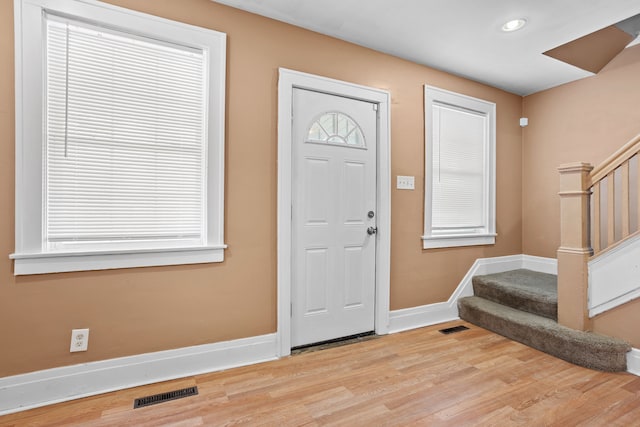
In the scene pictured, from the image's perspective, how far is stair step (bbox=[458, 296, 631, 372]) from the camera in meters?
2.27

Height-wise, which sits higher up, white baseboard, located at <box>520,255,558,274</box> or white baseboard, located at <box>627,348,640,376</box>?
white baseboard, located at <box>520,255,558,274</box>

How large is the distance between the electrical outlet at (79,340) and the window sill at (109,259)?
381mm

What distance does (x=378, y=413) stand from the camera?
1.80 meters

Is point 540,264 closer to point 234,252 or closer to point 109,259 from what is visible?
point 234,252

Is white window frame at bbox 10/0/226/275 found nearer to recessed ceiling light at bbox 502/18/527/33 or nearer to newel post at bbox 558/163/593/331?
recessed ceiling light at bbox 502/18/527/33

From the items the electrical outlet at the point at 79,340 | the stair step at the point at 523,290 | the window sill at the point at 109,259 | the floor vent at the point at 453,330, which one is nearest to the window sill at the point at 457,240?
the stair step at the point at 523,290

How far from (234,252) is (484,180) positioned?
9.68ft

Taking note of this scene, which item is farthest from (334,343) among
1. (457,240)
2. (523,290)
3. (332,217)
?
(523,290)

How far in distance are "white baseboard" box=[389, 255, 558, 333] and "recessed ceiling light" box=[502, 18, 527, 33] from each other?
2272 millimetres

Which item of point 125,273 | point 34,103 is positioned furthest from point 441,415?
point 34,103

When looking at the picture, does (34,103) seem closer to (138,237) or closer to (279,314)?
(138,237)

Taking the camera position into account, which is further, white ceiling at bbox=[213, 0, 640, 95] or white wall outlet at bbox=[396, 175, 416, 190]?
white wall outlet at bbox=[396, 175, 416, 190]

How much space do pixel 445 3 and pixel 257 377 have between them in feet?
9.57

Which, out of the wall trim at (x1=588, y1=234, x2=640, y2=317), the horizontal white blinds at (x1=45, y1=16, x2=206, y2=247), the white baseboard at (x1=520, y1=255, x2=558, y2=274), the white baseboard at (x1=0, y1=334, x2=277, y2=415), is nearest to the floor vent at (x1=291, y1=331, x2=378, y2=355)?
the white baseboard at (x1=0, y1=334, x2=277, y2=415)
